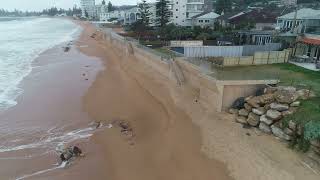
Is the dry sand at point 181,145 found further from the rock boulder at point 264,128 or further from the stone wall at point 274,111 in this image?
the stone wall at point 274,111

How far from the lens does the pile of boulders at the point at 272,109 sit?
12.7 m

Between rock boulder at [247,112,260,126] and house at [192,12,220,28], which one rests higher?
house at [192,12,220,28]

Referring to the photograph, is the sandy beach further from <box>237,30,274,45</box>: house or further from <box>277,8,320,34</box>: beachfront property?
<box>277,8,320,34</box>: beachfront property

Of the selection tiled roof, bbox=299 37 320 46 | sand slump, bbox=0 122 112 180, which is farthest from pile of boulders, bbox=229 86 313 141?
tiled roof, bbox=299 37 320 46

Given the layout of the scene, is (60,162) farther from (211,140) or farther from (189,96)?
(189,96)

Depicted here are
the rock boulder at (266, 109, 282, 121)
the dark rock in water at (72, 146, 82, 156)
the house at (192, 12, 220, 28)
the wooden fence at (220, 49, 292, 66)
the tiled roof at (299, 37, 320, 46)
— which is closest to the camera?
the rock boulder at (266, 109, 282, 121)

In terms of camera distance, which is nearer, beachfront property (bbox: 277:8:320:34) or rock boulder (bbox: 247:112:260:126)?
rock boulder (bbox: 247:112:260:126)

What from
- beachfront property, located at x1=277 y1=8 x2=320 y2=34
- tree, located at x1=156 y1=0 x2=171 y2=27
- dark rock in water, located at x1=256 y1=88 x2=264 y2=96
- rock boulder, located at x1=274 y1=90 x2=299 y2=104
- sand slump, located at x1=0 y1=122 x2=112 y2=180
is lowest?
sand slump, located at x1=0 y1=122 x2=112 y2=180

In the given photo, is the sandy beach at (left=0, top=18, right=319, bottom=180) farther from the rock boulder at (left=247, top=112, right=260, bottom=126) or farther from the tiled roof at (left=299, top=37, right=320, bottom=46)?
the tiled roof at (left=299, top=37, right=320, bottom=46)

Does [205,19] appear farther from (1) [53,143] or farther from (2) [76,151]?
(2) [76,151]

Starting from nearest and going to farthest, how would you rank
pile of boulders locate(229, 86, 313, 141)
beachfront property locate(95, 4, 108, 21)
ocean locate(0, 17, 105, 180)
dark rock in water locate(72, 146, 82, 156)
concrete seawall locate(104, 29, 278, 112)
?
pile of boulders locate(229, 86, 313, 141) → ocean locate(0, 17, 105, 180) → dark rock in water locate(72, 146, 82, 156) → concrete seawall locate(104, 29, 278, 112) → beachfront property locate(95, 4, 108, 21)

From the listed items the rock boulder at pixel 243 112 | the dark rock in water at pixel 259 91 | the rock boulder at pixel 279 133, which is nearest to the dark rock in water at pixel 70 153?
the rock boulder at pixel 243 112

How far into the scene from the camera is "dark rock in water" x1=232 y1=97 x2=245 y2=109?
15.3 meters

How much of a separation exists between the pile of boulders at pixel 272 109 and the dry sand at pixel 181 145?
1.58 ft
